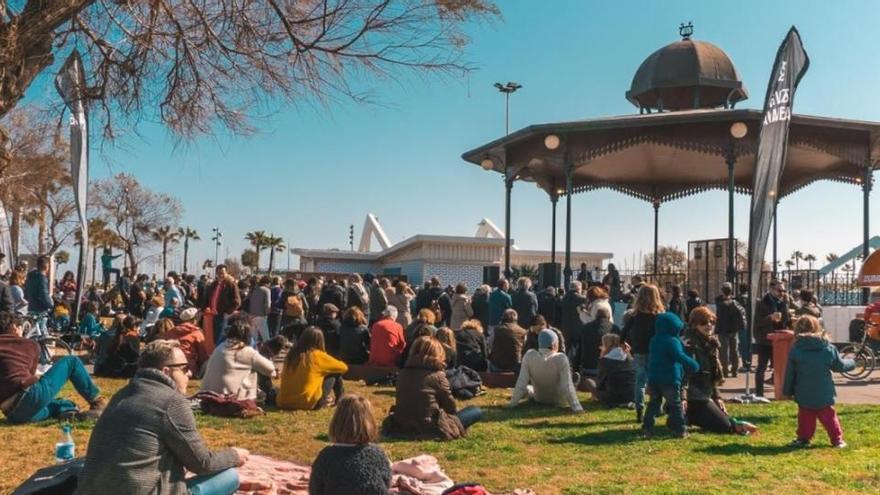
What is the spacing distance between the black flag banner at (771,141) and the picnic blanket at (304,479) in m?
5.65

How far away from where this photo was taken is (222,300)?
1376 cm

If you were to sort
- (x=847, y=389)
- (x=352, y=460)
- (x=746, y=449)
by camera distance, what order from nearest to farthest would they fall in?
(x=352, y=460) → (x=746, y=449) → (x=847, y=389)

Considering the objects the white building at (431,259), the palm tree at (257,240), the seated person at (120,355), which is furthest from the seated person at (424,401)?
the palm tree at (257,240)

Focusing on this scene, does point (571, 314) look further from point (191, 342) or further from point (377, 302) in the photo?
point (191, 342)

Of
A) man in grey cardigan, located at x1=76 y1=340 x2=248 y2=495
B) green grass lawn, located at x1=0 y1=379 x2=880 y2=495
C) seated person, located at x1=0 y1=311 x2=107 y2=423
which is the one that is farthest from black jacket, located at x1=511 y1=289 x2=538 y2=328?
man in grey cardigan, located at x1=76 y1=340 x2=248 y2=495

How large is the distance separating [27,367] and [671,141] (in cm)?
1429

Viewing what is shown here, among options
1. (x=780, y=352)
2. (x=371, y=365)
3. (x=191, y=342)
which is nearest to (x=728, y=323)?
(x=780, y=352)

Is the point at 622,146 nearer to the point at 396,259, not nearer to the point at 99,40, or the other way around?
the point at 99,40

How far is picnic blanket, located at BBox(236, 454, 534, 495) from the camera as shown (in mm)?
5445

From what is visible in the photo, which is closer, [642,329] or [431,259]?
[642,329]

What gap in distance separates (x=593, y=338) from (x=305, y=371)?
442 centimetres

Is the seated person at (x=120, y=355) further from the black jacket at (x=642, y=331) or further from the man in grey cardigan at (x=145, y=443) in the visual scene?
the man in grey cardigan at (x=145, y=443)

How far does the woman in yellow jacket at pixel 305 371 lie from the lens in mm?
9102

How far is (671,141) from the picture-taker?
1786 centimetres
